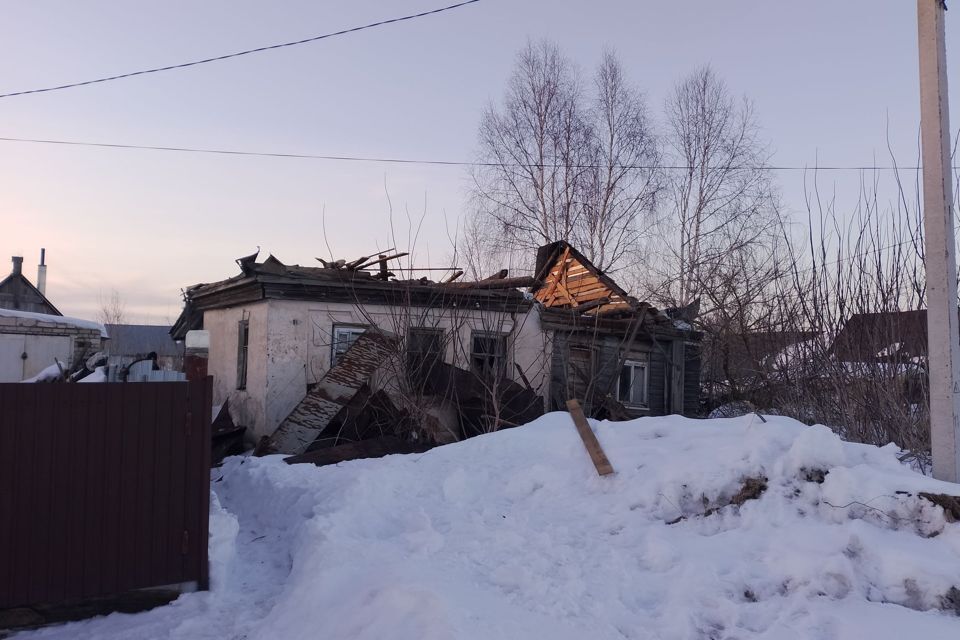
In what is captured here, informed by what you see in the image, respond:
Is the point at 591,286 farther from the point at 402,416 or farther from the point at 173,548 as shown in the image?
the point at 173,548

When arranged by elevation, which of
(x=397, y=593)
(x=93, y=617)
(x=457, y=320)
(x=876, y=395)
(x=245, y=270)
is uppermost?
(x=245, y=270)

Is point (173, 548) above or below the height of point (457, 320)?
below

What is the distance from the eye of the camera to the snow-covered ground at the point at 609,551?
13.7ft

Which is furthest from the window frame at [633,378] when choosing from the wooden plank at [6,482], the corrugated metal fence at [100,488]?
the wooden plank at [6,482]

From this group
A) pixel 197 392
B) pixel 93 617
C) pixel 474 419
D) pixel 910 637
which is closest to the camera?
pixel 910 637

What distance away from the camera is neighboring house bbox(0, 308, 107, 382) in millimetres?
18984

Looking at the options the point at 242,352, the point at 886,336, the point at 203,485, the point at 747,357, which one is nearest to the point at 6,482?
the point at 203,485

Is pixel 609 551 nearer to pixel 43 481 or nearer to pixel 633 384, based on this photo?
pixel 43 481

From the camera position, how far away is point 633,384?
17031mm

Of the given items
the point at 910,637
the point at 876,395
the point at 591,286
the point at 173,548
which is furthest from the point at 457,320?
the point at 910,637

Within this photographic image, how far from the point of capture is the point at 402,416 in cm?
1116

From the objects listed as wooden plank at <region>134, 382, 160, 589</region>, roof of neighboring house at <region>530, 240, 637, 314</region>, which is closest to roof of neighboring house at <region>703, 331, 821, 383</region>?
roof of neighboring house at <region>530, 240, 637, 314</region>

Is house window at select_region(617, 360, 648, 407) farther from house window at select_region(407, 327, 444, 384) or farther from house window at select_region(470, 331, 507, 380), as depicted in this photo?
house window at select_region(407, 327, 444, 384)

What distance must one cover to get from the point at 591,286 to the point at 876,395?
9.61m
